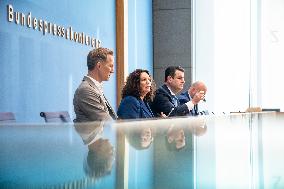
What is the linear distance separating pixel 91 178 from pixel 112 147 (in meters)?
0.30

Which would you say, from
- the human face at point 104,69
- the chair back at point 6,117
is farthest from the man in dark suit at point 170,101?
the chair back at point 6,117

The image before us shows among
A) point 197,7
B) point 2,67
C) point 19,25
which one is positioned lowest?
point 2,67

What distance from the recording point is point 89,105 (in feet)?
8.18

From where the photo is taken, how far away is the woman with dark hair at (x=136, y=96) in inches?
112

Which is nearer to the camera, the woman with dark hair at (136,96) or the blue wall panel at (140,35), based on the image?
the woman with dark hair at (136,96)

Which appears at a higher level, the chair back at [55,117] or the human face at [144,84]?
the human face at [144,84]

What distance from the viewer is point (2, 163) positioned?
559mm

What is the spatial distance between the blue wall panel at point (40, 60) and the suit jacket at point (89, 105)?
30.4 inches

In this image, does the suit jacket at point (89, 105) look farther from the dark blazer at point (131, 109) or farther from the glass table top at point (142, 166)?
the glass table top at point (142, 166)

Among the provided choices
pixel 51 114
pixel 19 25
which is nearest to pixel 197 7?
pixel 19 25

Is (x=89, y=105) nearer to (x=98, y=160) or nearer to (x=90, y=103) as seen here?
(x=90, y=103)

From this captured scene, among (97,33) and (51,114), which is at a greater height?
(97,33)

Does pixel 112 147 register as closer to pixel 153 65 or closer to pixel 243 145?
pixel 243 145

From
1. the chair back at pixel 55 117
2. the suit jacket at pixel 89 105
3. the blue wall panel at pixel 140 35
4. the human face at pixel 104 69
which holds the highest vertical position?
the blue wall panel at pixel 140 35
